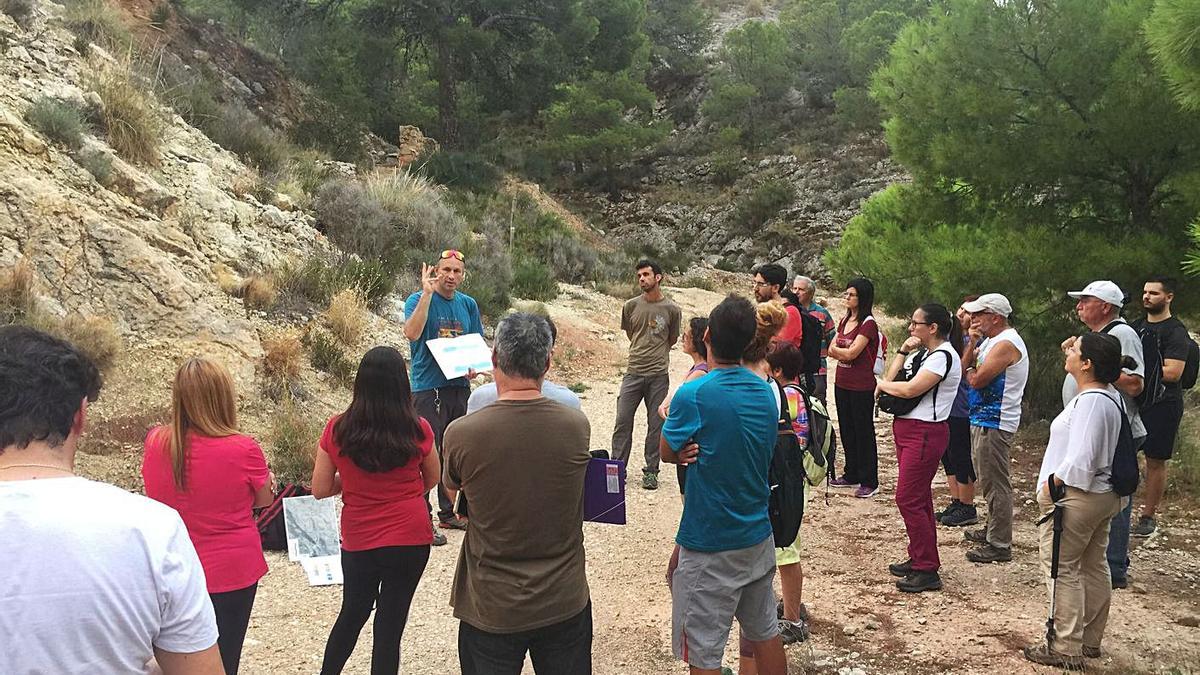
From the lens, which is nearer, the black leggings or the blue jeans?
the black leggings

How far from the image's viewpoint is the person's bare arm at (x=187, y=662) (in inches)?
56.7

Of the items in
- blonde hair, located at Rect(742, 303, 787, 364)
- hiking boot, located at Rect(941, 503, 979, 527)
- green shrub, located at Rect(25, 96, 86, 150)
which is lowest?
hiking boot, located at Rect(941, 503, 979, 527)

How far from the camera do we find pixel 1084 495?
3.62 meters

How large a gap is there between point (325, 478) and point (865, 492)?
15.4 feet

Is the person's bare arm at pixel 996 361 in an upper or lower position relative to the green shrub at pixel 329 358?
upper

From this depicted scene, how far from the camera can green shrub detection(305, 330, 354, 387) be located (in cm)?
826

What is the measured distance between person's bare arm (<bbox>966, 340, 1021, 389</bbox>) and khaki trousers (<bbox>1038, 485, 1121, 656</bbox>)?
1.27 meters

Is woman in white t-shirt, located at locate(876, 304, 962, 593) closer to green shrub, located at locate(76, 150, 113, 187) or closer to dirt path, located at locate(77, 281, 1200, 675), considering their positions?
dirt path, located at locate(77, 281, 1200, 675)

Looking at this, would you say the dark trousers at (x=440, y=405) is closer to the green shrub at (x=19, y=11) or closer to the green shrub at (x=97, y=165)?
the green shrub at (x=97, y=165)

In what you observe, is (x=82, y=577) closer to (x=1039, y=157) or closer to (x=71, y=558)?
(x=71, y=558)

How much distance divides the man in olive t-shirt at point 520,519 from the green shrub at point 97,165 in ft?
26.6

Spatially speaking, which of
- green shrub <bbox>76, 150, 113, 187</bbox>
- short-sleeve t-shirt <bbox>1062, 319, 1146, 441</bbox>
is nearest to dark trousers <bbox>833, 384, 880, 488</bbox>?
short-sleeve t-shirt <bbox>1062, 319, 1146, 441</bbox>

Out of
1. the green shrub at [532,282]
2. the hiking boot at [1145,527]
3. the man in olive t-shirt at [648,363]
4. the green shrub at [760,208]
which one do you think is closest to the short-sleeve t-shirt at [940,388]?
the hiking boot at [1145,527]

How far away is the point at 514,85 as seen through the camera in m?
23.5
